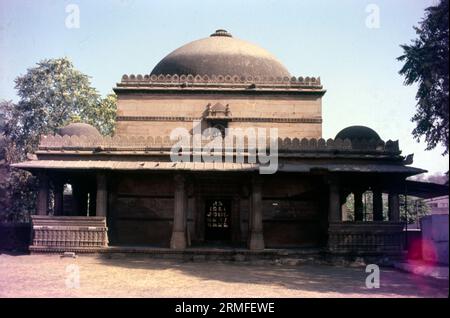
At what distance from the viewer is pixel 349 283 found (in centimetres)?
1045

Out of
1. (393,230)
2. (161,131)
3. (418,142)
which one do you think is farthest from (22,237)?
(418,142)

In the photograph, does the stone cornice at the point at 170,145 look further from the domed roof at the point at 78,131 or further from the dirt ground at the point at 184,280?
the dirt ground at the point at 184,280

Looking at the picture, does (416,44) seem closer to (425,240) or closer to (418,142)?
(418,142)

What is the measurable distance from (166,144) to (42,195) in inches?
180

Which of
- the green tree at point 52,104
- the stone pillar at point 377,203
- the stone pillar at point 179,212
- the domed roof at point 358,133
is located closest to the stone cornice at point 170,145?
the domed roof at point 358,133

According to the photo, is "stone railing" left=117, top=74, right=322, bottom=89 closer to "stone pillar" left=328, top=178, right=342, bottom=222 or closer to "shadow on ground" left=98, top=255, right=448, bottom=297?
A: "stone pillar" left=328, top=178, right=342, bottom=222

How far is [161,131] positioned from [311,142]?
20.2 feet

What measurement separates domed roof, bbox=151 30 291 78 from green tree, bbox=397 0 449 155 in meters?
7.17

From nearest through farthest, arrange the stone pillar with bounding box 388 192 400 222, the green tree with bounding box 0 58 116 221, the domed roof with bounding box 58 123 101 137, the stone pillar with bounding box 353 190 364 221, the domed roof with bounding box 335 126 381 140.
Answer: the stone pillar with bounding box 388 192 400 222, the domed roof with bounding box 335 126 381 140, the domed roof with bounding box 58 123 101 137, the stone pillar with bounding box 353 190 364 221, the green tree with bounding box 0 58 116 221

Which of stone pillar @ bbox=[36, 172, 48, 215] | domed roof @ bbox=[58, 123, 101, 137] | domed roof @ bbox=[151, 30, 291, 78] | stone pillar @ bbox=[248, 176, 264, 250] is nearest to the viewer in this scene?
stone pillar @ bbox=[248, 176, 264, 250]

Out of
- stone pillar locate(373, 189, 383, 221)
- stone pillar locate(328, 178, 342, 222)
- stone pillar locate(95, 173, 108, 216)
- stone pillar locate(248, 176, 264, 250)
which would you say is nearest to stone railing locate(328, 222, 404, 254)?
stone pillar locate(328, 178, 342, 222)

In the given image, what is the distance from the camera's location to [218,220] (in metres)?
16.9

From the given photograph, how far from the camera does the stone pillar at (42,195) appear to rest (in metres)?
14.9

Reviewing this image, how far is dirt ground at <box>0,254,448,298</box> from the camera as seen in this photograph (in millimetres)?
8852
